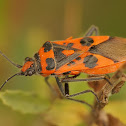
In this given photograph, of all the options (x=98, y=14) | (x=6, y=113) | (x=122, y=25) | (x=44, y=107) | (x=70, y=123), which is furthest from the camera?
(x=98, y=14)

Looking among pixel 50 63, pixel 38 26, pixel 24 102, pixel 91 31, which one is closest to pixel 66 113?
pixel 24 102

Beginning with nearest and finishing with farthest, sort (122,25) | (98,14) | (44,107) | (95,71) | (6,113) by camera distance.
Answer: (44,107)
(6,113)
(95,71)
(122,25)
(98,14)

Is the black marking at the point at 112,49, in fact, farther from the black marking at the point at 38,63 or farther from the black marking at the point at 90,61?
the black marking at the point at 38,63

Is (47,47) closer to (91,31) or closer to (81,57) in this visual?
(81,57)

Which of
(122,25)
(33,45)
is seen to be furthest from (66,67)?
(122,25)

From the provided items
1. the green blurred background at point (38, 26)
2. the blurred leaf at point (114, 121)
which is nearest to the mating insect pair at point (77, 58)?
the green blurred background at point (38, 26)

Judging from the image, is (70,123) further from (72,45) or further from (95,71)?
(72,45)
